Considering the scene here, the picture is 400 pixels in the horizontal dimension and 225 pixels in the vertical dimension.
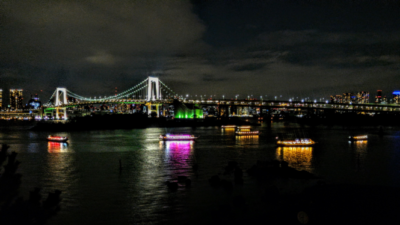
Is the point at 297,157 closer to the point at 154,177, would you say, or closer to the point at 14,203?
the point at 154,177

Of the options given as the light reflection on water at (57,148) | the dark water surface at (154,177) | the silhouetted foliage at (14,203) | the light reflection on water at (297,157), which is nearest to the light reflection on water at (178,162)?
the dark water surface at (154,177)

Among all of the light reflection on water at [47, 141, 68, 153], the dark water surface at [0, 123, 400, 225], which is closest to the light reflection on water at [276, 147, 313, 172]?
the dark water surface at [0, 123, 400, 225]

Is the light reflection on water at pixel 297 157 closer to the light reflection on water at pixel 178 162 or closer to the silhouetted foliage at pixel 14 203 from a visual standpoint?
the light reflection on water at pixel 178 162

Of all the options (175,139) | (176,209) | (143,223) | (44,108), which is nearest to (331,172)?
(176,209)

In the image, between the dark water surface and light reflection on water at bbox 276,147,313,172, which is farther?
light reflection on water at bbox 276,147,313,172

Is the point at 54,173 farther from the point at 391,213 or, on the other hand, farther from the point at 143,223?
the point at 391,213

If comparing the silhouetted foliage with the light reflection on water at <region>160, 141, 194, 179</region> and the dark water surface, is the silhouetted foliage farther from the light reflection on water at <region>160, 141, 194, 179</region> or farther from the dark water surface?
the light reflection on water at <region>160, 141, 194, 179</region>

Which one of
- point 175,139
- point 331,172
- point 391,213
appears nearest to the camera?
point 391,213

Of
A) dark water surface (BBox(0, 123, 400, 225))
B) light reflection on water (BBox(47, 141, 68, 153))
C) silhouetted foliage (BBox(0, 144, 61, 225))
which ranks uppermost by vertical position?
silhouetted foliage (BBox(0, 144, 61, 225))
